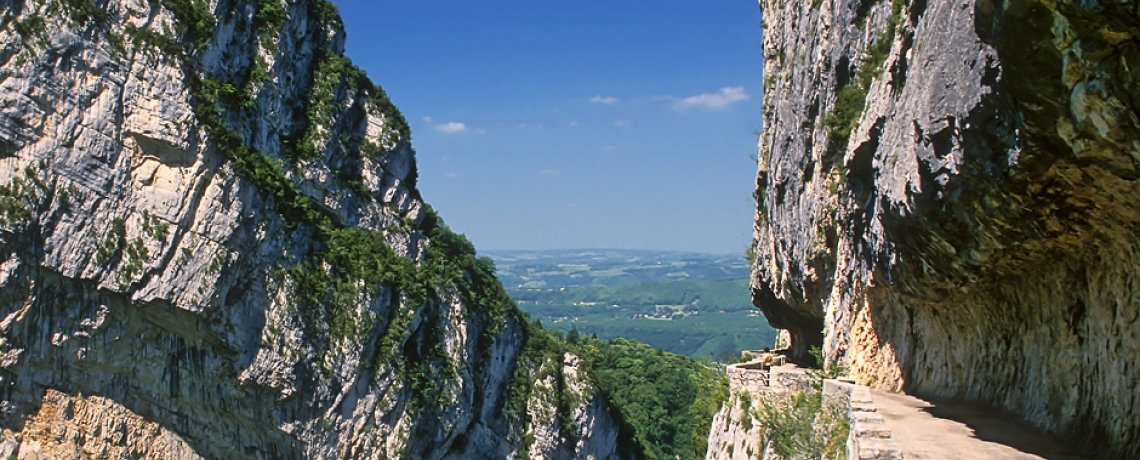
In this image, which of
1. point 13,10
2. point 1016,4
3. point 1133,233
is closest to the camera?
point 1016,4

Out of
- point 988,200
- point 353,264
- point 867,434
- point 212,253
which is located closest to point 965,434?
point 867,434

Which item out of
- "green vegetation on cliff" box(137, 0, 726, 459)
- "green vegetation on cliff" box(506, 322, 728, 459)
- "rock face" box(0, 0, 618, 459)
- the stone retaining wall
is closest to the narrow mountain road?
the stone retaining wall

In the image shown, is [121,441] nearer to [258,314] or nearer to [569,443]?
[258,314]

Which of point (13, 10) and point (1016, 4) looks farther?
point (13, 10)

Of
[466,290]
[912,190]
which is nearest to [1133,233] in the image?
[912,190]

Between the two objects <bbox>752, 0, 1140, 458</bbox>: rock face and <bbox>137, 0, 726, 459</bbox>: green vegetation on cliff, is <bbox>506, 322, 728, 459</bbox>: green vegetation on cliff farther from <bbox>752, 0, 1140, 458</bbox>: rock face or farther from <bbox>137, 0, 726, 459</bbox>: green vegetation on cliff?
<bbox>752, 0, 1140, 458</bbox>: rock face

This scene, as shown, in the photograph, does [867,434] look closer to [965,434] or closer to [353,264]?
[965,434]

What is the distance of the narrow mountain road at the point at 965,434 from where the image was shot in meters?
8.28

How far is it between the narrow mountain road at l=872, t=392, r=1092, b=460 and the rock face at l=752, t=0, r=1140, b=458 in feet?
0.91

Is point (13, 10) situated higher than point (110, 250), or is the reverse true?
point (13, 10)

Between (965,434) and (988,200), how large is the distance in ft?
9.66

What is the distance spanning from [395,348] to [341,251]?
21.3ft

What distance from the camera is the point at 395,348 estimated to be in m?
47.7

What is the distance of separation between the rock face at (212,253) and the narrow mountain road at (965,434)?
115 ft
